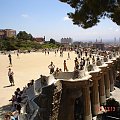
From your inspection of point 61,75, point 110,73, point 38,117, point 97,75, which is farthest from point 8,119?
point 110,73

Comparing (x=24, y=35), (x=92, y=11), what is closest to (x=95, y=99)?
(x=92, y=11)

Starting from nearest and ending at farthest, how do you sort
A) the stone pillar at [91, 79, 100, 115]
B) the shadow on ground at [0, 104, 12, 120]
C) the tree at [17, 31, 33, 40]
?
the shadow on ground at [0, 104, 12, 120], the stone pillar at [91, 79, 100, 115], the tree at [17, 31, 33, 40]

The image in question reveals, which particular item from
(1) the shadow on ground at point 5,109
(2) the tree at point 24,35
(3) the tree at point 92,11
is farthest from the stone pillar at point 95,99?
(2) the tree at point 24,35

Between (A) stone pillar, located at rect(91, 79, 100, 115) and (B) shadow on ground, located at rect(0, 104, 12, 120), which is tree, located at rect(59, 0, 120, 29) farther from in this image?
(B) shadow on ground, located at rect(0, 104, 12, 120)

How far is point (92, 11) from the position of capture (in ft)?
59.3

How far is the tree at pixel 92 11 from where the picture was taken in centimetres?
1716

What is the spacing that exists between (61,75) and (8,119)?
5.98 meters

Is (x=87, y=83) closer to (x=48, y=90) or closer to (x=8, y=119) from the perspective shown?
(x=48, y=90)

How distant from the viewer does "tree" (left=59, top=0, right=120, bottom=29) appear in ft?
56.3

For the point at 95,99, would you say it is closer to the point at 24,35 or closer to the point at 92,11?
the point at 92,11

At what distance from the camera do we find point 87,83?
16609 millimetres

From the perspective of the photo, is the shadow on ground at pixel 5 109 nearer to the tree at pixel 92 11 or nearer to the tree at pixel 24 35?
the tree at pixel 92 11

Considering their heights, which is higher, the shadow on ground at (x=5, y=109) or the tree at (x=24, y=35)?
the tree at (x=24, y=35)

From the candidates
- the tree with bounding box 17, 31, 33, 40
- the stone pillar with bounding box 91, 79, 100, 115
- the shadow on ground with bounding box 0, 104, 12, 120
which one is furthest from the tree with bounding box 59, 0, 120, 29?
the tree with bounding box 17, 31, 33, 40
